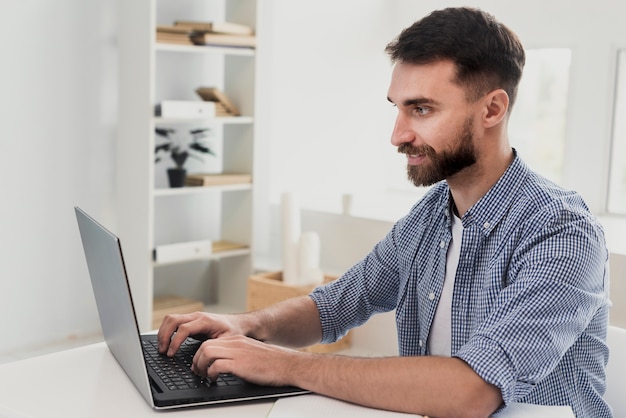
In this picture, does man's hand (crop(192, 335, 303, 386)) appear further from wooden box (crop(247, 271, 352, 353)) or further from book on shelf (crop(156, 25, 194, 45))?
book on shelf (crop(156, 25, 194, 45))

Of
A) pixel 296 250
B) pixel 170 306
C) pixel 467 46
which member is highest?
pixel 467 46

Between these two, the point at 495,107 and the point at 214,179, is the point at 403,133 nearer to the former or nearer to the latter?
the point at 495,107

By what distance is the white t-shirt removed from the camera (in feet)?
5.37

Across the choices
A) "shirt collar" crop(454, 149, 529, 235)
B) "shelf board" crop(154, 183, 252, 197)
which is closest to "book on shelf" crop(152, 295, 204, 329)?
"shelf board" crop(154, 183, 252, 197)

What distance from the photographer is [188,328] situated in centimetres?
156

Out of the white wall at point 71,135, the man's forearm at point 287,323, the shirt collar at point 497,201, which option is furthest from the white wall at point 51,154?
the shirt collar at point 497,201

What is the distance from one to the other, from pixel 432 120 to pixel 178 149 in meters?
2.24

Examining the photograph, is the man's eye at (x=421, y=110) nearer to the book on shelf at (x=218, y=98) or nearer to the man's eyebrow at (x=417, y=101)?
the man's eyebrow at (x=417, y=101)

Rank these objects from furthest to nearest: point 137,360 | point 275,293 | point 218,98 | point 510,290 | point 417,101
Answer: point 218,98
point 275,293
point 417,101
point 510,290
point 137,360

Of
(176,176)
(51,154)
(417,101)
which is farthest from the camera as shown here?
(176,176)

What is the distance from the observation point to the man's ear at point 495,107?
1.59 meters

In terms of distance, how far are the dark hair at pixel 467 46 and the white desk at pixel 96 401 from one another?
0.60m

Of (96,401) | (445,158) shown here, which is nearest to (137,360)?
(96,401)

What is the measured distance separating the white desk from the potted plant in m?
2.20
